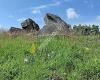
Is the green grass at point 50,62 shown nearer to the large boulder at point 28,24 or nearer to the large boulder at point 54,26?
the large boulder at point 54,26

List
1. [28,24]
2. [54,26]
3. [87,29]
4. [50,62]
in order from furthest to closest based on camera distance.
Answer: [28,24], [87,29], [54,26], [50,62]

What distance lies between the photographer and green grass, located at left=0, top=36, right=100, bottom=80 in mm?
8836

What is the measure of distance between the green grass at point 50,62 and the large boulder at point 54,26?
5.47 metres

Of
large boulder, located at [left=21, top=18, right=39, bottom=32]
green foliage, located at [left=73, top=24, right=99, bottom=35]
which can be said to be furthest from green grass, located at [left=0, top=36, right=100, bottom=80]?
large boulder, located at [left=21, top=18, right=39, bottom=32]

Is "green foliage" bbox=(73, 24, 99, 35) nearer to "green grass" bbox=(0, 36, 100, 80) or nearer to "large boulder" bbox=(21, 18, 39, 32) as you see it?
"large boulder" bbox=(21, 18, 39, 32)

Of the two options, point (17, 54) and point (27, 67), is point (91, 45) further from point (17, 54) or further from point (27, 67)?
point (27, 67)

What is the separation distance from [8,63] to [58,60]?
4.07 ft

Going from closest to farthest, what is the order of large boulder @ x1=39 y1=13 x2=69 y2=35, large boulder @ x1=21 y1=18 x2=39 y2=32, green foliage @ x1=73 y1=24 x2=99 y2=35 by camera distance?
large boulder @ x1=39 y1=13 x2=69 y2=35
green foliage @ x1=73 y1=24 x2=99 y2=35
large boulder @ x1=21 y1=18 x2=39 y2=32

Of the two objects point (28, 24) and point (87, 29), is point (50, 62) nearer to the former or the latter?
point (87, 29)

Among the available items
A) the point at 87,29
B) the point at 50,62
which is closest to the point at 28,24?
the point at 87,29

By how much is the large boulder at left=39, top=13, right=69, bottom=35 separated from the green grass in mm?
5472

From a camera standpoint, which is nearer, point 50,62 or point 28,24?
point 50,62

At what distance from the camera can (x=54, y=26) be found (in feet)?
61.0

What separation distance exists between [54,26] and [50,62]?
8.98 meters
